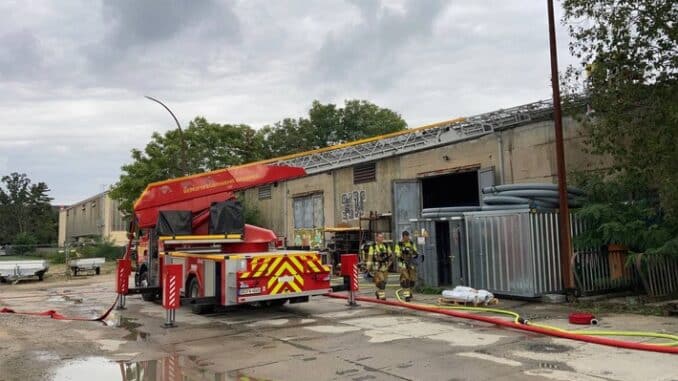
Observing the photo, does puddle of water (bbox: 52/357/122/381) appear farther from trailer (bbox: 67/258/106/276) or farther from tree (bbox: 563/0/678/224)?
trailer (bbox: 67/258/106/276)

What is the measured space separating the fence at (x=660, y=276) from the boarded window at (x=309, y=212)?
55.1 ft

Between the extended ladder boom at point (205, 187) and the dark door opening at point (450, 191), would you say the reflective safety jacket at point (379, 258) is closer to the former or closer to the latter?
the extended ladder boom at point (205, 187)

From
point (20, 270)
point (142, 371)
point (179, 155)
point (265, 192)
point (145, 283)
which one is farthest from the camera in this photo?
point (179, 155)

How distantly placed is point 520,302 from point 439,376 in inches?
266

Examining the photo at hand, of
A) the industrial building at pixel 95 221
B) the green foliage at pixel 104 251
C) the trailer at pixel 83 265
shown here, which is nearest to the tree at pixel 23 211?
the industrial building at pixel 95 221

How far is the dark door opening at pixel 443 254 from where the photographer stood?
615 inches

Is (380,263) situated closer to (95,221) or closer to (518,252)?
(518,252)

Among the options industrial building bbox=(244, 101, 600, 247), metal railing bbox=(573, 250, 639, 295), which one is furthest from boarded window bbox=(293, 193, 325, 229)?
metal railing bbox=(573, 250, 639, 295)

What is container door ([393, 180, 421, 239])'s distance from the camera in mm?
20594

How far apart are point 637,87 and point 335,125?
140 feet

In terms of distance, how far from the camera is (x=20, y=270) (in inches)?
1020

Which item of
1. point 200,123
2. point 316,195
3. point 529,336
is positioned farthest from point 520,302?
point 200,123

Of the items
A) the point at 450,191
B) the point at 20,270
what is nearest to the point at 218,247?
the point at 450,191

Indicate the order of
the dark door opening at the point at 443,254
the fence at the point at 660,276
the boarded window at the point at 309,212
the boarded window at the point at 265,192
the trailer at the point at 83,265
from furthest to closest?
the boarded window at the point at 265,192
the trailer at the point at 83,265
the boarded window at the point at 309,212
the dark door opening at the point at 443,254
the fence at the point at 660,276
